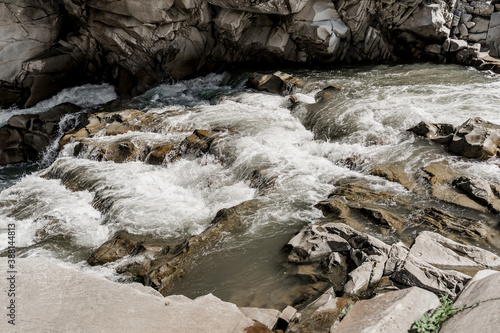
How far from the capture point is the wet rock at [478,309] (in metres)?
3.21

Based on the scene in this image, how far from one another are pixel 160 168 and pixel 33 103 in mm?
10497

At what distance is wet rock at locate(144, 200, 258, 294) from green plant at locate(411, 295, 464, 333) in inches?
164

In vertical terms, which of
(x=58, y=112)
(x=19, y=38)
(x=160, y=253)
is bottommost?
(x=58, y=112)

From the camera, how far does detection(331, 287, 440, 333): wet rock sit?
3.81 metres

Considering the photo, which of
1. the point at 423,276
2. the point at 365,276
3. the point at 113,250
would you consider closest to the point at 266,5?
the point at 113,250

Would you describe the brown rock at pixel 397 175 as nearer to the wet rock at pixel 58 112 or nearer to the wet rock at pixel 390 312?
the wet rock at pixel 390 312

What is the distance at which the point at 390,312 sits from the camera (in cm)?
397

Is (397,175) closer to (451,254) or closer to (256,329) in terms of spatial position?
(451,254)

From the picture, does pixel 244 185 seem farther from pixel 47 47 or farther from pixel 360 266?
pixel 47 47

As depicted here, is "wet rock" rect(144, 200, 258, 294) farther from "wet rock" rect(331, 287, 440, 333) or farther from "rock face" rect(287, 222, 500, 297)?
"wet rock" rect(331, 287, 440, 333)

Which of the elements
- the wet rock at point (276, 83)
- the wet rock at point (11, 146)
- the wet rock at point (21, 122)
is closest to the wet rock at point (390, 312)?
the wet rock at point (276, 83)

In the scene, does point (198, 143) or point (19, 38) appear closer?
point (198, 143)

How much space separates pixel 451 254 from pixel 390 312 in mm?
2567

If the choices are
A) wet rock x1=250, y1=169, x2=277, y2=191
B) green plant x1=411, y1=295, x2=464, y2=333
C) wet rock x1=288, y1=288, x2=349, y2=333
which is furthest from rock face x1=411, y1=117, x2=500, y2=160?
green plant x1=411, y1=295, x2=464, y2=333
